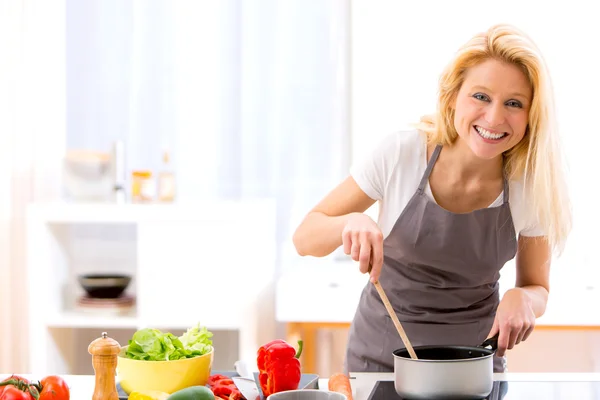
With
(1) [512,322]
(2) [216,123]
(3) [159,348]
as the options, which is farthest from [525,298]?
(2) [216,123]

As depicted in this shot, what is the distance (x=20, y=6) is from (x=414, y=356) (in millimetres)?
2784

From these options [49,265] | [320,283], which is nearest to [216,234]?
[320,283]

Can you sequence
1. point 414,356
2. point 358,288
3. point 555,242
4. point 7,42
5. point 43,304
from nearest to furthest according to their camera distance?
point 414,356
point 555,242
point 358,288
point 43,304
point 7,42

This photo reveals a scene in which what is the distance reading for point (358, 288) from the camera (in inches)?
118

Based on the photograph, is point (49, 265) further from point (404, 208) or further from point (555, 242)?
point (555, 242)

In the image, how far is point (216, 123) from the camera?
3.62 metres

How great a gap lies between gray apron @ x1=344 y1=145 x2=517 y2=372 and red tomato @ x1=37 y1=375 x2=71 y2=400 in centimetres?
89

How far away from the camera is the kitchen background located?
3.37 metres

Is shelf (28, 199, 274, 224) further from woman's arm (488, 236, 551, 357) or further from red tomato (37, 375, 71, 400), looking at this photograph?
red tomato (37, 375, 71, 400)

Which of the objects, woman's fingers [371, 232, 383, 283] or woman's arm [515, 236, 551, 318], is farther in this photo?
woman's arm [515, 236, 551, 318]

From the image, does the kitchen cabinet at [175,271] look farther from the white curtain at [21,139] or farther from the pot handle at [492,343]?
the pot handle at [492,343]

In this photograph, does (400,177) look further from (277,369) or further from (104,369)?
(104,369)

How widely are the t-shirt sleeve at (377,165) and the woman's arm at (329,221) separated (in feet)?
0.07

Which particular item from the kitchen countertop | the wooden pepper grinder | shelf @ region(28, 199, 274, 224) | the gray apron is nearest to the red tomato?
the wooden pepper grinder
